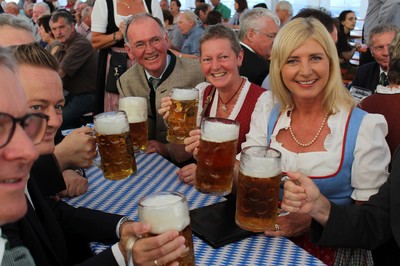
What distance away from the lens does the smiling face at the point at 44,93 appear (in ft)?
4.13

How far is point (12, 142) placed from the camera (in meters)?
0.65

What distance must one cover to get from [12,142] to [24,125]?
0.13 feet

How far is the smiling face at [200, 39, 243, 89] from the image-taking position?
2031 millimetres

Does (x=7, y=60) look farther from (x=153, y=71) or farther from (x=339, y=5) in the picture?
(x=339, y=5)

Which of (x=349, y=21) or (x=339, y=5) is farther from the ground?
(x=339, y=5)

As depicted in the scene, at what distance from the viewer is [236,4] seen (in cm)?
797

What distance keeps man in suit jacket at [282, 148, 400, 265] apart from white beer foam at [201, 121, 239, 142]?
0.25 metres

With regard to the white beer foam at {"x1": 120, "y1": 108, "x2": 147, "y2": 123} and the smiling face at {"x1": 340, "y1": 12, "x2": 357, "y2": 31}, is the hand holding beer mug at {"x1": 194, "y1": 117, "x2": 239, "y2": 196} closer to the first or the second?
the white beer foam at {"x1": 120, "y1": 108, "x2": 147, "y2": 123}

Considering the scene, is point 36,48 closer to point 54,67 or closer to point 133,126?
point 54,67

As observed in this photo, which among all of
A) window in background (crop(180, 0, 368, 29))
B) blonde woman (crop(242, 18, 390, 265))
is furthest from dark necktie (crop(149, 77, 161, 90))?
window in background (crop(180, 0, 368, 29))

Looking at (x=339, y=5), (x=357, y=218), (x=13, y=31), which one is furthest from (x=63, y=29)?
(x=339, y=5)

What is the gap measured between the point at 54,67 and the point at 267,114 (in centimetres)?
85

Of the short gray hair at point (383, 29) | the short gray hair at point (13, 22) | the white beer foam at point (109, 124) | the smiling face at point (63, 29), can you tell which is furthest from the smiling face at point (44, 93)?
the smiling face at point (63, 29)

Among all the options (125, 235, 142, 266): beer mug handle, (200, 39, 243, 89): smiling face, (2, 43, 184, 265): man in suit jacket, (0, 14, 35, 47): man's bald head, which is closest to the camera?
(125, 235, 142, 266): beer mug handle
